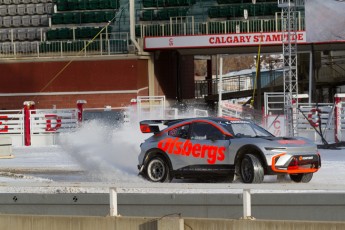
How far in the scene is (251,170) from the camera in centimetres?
1772

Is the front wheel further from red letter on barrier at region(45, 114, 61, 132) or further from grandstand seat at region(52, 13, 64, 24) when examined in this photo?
grandstand seat at region(52, 13, 64, 24)

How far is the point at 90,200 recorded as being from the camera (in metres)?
13.2

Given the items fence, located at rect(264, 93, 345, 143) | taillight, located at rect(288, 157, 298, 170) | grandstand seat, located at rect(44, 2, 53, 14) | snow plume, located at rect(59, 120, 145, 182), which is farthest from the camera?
grandstand seat, located at rect(44, 2, 53, 14)

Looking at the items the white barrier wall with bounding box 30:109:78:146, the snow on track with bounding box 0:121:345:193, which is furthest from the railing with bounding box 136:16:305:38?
the snow on track with bounding box 0:121:345:193

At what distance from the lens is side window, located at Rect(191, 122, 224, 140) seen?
18.7 metres

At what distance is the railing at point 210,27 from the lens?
46844 mm

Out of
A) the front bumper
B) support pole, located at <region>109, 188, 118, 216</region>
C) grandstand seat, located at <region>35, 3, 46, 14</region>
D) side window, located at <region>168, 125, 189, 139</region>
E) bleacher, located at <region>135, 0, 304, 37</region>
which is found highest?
grandstand seat, located at <region>35, 3, 46, 14</region>

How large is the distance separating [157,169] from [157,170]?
0.02m

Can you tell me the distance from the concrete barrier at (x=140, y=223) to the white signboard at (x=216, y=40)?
3517cm

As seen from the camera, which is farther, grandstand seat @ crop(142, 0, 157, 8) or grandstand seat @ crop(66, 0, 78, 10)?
grandstand seat @ crop(66, 0, 78, 10)

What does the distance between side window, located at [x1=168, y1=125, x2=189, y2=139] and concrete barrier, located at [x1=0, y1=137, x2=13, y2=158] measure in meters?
10.4

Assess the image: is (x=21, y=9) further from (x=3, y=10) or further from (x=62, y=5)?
(x=62, y=5)

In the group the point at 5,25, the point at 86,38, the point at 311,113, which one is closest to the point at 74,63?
the point at 86,38

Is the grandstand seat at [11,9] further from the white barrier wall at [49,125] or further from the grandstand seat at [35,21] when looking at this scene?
the white barrier wall at [49,125]
